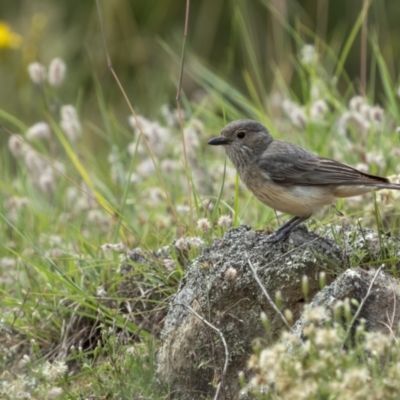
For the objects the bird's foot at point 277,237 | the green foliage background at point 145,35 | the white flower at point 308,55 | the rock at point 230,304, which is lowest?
the green foliage background at point 145,35

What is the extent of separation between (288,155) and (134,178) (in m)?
1.83

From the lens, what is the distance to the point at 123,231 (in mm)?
6027

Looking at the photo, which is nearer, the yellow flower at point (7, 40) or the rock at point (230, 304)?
the rock at point (230, 304)

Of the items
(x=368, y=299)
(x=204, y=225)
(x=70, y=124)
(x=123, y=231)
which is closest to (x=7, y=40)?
(x=70, y=124)

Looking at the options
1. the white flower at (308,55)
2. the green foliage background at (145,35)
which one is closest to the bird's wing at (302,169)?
the white flower at (308,55)

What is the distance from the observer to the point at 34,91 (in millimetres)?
10992

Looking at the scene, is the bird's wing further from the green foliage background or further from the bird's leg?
the green foliage background

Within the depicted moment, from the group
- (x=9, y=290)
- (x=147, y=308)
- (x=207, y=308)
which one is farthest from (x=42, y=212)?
(x=207, y=308)

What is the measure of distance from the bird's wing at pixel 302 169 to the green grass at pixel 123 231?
251mm

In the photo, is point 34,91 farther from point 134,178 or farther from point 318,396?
point 318,396

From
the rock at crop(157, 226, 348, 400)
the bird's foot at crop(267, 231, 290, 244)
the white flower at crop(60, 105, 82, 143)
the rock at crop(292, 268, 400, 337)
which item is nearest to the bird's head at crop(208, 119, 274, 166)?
the bird's foot at crop(267, 231, 290, 244)

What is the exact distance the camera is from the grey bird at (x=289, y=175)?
534 centimetres

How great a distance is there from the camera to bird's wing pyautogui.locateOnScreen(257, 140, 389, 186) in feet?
17.7

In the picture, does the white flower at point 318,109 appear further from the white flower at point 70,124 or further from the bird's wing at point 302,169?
the white flower at point 70,124
